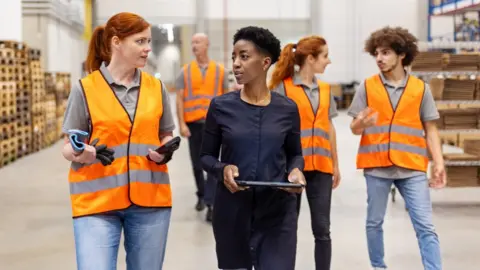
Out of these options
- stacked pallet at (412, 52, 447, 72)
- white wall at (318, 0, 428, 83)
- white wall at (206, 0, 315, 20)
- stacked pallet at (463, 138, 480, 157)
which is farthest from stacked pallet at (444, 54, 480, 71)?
white wall at (206, 0, 315, 20)

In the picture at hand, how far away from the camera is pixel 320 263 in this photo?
398 cm

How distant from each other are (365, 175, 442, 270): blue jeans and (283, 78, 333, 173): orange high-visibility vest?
424mm

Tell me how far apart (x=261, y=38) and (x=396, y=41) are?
66.1 inches

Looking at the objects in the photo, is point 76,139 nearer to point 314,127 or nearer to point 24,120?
point 314,127

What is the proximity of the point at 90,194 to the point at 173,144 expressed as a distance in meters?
0.38

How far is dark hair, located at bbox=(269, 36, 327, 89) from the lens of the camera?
4141 millimetres

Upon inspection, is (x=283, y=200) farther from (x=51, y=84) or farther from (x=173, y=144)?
(x=51, y=84)

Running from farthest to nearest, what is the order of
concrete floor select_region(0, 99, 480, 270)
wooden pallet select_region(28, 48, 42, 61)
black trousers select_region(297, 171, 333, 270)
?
1. wooden pallet select_region(28, 48, 42, 61)
2. concrete floor select_region(0, 99, 480, 270)
3. black trousers select_region(297, 171, 333, 270)

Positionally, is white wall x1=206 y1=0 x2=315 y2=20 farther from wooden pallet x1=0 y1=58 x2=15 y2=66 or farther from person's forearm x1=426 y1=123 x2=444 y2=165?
person's forearm x1=426 y1=123 x2=444 y2=165

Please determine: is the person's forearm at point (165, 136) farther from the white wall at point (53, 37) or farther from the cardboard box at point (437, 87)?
the white wall at point (53, 37)

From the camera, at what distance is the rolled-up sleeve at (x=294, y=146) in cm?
284

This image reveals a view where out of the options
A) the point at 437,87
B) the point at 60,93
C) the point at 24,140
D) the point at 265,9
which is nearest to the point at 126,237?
the point at 437,87

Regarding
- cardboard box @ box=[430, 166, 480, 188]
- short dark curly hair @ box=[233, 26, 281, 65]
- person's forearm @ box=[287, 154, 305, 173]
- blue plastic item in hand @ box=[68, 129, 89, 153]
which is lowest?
cardboard box @ box=[430, 166, 480, 188]

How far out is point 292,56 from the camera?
13.7 feet
